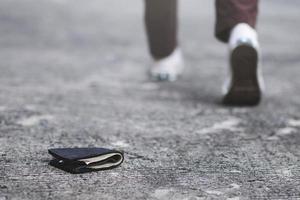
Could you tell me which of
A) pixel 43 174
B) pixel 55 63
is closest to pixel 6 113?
pixel 43 174

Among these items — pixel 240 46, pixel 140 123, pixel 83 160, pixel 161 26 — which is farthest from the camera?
pixel 161 26

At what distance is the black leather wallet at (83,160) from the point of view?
1400mm

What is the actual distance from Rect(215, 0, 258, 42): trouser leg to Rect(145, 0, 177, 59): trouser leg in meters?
0.53

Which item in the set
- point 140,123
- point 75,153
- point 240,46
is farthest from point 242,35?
point 75,153

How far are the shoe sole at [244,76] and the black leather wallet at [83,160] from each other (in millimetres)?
805

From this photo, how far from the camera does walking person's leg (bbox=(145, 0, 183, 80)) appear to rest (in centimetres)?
275

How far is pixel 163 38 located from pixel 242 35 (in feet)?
2.36

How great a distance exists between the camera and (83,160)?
1400 mm

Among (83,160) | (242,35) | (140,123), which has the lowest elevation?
(140,123)

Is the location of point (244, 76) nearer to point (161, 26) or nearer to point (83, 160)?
point (161, 26)

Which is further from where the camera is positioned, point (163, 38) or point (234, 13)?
point (163, 38)

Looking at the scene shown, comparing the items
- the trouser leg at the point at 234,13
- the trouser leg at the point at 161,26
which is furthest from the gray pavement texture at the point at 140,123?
the trouser leg at the point at 234,13

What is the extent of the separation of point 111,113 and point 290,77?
1.15 m

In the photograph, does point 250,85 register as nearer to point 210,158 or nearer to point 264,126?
point 264,126
